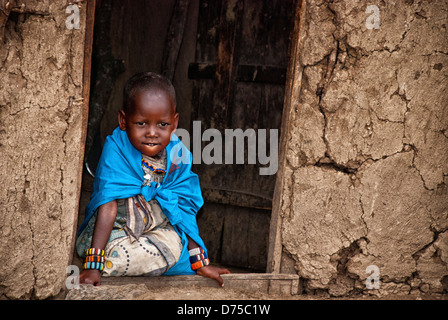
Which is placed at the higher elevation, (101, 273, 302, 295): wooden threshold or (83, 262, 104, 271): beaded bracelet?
(83, 262, 104, 271): beaded bracelet

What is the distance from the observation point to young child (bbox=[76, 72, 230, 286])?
268cm

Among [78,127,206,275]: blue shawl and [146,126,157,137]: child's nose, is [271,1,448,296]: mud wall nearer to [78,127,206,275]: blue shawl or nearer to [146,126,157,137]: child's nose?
[78,127,206,275]: blue shawl

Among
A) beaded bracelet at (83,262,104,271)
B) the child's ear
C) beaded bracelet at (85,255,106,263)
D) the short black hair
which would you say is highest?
the short black hair

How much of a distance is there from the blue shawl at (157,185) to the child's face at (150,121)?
3.5 inches

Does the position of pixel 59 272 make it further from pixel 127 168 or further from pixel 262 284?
pixel 262 284

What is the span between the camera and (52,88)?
236 centimetres

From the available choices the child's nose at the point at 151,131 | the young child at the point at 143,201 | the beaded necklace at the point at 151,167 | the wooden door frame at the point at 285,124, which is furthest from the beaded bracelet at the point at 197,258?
the child's nose at the point at 151,131

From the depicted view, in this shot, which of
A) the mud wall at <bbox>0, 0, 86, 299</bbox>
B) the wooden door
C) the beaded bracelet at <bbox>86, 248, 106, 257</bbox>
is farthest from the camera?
the wooden door

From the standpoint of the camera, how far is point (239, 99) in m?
3.95

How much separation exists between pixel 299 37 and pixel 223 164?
1.57 meters

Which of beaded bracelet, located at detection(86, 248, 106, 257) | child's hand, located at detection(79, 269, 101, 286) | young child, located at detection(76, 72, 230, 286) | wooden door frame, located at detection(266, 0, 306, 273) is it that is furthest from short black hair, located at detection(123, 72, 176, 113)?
child's hand, located at detection(79, 269, 101, 286)

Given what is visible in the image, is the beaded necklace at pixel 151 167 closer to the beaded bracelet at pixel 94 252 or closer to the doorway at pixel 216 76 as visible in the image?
the beaded bracelet at pixel 94 252

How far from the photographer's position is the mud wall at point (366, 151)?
2.74m

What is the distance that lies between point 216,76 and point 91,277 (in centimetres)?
197
